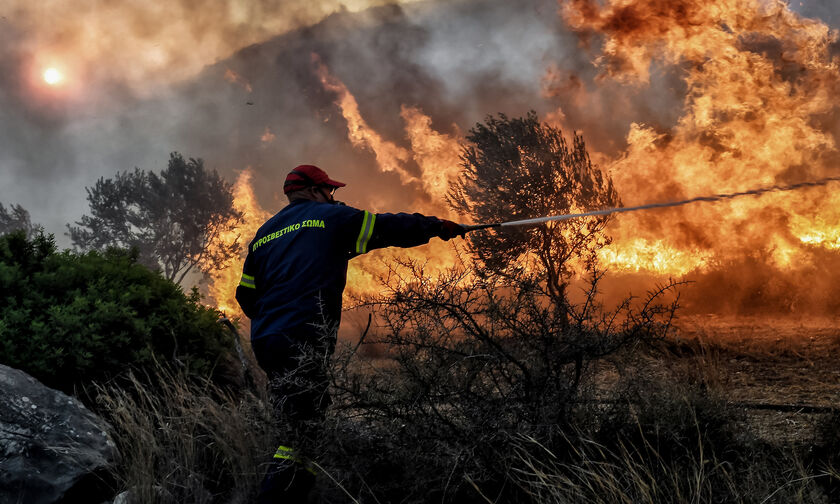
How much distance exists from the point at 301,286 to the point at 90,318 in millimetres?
2111

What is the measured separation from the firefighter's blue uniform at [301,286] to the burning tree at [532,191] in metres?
9.89

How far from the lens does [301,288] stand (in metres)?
A: 3.88

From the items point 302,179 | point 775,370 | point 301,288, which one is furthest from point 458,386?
point 775,370

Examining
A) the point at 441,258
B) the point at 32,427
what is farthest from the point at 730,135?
the point at 32,427

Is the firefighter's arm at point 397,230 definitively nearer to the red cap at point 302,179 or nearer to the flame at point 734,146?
the red cap at point 302,179

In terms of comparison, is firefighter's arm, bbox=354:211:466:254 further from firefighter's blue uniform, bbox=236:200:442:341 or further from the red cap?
the red cap

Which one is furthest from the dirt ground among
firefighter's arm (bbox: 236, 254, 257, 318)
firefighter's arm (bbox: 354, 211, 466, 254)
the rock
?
the rock

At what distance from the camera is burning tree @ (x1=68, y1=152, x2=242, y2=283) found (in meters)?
30.5

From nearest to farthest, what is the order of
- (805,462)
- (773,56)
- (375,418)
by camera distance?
(375,418), (805,462), (773,56)

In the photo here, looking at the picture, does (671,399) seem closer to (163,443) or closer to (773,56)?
(163,443)

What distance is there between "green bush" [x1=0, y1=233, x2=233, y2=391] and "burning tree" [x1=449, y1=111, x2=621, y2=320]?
9.24 m

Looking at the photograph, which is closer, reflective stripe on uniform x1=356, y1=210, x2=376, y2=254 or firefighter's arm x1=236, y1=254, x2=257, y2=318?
reflective stripe on uniform x1=356, y1=210, x2=376, y2=254

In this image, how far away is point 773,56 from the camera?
15383 millimetres

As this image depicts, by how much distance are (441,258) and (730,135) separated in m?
9.15
